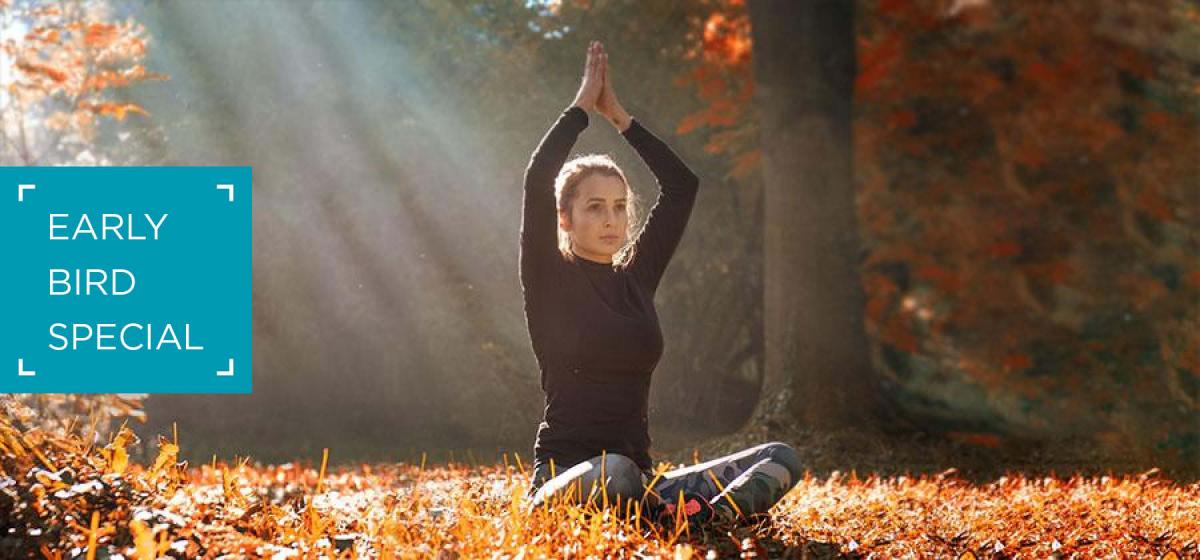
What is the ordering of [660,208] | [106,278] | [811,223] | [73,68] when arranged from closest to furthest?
[660,208], [811,223], [106,278], [73,68]

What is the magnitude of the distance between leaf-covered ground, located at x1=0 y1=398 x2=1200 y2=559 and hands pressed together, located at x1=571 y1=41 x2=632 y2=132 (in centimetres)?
155

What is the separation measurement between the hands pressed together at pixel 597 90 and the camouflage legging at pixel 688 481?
138cm

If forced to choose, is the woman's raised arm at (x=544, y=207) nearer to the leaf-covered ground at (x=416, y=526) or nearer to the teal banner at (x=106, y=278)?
the leaf-covered ground at (x=416, y=526)

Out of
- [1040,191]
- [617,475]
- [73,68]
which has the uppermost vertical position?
[73,68]

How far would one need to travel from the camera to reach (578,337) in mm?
4805

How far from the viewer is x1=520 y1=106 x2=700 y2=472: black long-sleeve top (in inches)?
190

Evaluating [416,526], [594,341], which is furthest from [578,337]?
[416,526]

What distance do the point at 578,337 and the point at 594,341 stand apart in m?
0.06

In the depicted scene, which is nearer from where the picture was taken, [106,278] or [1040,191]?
A: [106,278]

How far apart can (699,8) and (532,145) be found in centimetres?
251

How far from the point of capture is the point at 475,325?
51.4ft

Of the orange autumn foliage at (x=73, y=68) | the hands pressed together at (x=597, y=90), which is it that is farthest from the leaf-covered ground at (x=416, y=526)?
the orange autumn foliage at (x=73, y=68)

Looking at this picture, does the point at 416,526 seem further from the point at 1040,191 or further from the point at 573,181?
the point at 1040,191

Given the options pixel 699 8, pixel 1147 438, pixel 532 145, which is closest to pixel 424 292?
pixel 532 145
